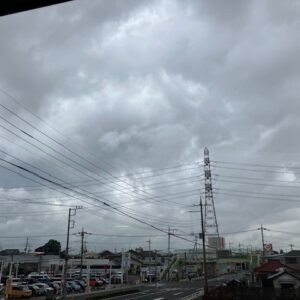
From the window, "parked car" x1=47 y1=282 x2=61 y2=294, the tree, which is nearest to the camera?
"parked car" x1=47 y1=282 x2=61 y2=294

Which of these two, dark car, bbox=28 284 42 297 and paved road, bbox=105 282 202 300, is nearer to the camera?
paved road, bbox=105 282 202 300

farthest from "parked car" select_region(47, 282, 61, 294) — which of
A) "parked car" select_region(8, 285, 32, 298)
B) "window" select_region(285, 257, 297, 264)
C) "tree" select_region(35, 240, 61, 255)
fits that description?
"tree" select_region(35, 240, 61, 255)

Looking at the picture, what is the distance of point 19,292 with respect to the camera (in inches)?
2405

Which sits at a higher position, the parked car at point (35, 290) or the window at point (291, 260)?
the window at point (291, 260)

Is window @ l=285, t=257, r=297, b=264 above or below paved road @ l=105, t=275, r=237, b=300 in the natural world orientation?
above

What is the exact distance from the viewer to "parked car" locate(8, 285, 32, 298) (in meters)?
60.3

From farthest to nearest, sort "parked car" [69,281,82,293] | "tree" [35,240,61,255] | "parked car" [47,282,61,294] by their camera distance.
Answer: "tree" [35,240,61,255]
"parked car" [69,281,82,293]
"parked car" [47,282,61,294]

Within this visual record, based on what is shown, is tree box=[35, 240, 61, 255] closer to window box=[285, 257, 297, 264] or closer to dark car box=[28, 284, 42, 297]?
window box=[285, 257, 297, 264]

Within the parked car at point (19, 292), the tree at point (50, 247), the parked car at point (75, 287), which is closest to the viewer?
the parked car at point (19, 292)

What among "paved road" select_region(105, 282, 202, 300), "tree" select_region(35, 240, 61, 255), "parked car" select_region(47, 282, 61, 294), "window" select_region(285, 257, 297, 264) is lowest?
"paved road" select_region(105, 282, 202, 300)

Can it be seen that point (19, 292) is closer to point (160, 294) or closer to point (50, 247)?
point (160, 294)

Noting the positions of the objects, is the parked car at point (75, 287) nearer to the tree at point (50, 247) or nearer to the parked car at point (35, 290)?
the parked car at point (35, 290)

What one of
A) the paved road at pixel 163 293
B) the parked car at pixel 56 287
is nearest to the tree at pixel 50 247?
the parked car at pixel 56 287

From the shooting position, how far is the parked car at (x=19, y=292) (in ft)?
198
